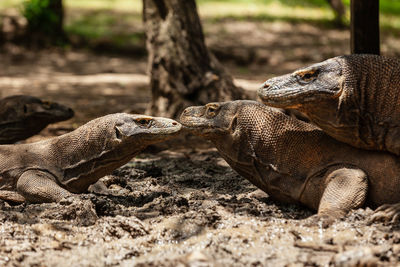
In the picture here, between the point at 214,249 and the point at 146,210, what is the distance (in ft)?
3.71

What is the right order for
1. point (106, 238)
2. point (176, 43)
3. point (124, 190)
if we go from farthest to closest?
point (176, 43)
point (124, 190)
point (106, 238)

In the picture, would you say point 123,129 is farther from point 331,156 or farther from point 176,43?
point 176,43

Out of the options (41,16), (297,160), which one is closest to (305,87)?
(297,160)

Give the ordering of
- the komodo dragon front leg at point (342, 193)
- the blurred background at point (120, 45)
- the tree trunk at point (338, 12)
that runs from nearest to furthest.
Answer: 1. the komodo dragon front leg at point (342, 193)
2. the blurred background at point (120, 45)
3. the tree trunk at point (338, 12)

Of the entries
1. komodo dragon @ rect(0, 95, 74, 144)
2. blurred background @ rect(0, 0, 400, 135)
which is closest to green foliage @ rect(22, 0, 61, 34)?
blurred background @ rect(0, 0, 400, 135)

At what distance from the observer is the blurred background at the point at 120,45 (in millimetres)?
10922

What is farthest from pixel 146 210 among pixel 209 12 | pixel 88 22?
pixel 209 12

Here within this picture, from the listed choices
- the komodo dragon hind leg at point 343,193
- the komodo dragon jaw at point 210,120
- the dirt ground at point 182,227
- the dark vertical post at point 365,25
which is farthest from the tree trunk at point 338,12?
the komodo dragon hind leg at point 343,193

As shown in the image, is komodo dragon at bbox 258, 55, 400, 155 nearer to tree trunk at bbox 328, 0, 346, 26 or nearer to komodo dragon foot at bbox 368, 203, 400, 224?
komodo dragon foot at bbox 368, 203, 400, 224

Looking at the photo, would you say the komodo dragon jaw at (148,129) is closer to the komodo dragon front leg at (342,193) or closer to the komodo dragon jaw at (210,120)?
the komodo dragon jaw at (210,120)

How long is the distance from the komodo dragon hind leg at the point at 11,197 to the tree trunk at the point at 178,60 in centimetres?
315

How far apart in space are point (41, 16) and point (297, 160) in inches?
461

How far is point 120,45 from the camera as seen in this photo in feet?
48.4

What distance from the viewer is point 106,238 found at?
167 inches
